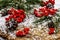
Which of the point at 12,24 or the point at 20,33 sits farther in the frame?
the point at 12,24

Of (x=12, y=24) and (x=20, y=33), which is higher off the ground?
(x=12, y=24)

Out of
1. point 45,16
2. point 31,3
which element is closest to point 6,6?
point 31,3

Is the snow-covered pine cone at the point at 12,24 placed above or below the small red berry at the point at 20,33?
above

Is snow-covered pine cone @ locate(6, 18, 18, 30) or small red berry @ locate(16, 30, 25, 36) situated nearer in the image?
small red berry @ locate(16, 30, 25, 36)

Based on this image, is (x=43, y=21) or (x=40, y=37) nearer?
(x=40, y=37)

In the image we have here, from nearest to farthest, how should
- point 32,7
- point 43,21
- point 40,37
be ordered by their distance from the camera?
point 40,37, point 43,21, point 32,7

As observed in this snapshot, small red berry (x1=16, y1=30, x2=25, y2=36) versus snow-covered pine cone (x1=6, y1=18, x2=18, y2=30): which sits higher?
snow-covered pine cone (x1=6, y1=18, x2=18, y2=30)

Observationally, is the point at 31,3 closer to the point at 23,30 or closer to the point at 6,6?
the point at 6,6

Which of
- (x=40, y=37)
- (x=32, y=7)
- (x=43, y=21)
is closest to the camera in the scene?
(x=40, y=37)

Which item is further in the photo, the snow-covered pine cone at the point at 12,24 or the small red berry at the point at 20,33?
the snow-covered pine cone at the point at 12,24

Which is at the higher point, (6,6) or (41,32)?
(6,6)
